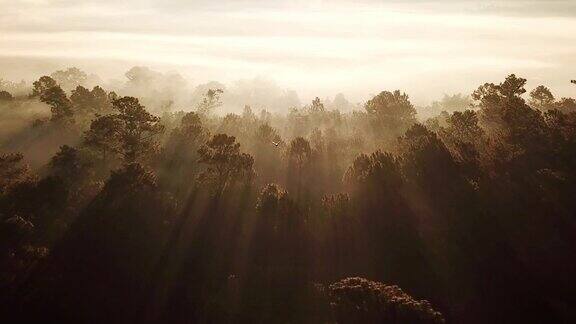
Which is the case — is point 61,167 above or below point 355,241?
above

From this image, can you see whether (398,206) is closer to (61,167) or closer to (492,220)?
(492,220)

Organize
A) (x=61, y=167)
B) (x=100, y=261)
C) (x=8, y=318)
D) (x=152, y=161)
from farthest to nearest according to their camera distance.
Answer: (x=152, y=161) < (x=61, y=167) < (x=100, y=261) < (x=8, y=318)

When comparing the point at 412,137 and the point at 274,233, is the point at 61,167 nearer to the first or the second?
the point at 274,233

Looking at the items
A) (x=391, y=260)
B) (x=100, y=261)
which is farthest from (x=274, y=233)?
(x=100, y=261)

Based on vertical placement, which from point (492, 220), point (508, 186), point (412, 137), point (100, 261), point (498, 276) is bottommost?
point (100, 261)

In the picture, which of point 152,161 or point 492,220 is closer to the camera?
point 492,220

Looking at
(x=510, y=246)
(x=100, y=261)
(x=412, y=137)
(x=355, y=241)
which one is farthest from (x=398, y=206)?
(x=100, y=261)

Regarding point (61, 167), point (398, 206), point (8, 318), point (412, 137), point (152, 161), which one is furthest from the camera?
point (412, 137)
